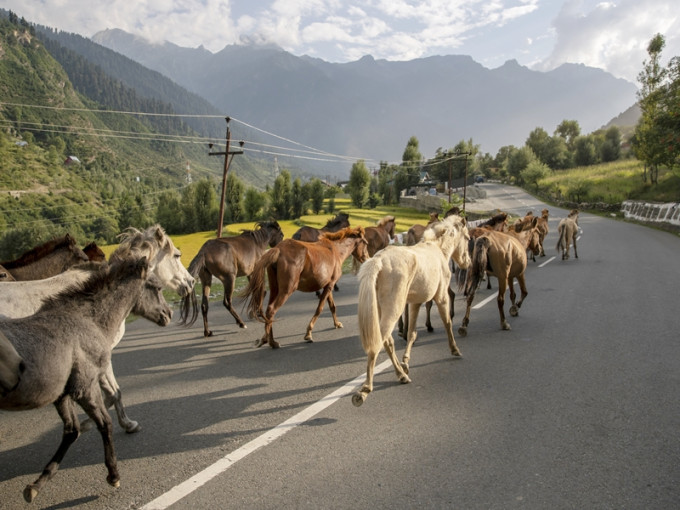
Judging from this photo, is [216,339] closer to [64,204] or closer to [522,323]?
[522,323]

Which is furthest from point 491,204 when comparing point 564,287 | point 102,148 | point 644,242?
point 102,148

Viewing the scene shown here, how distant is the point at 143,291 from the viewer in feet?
13.5

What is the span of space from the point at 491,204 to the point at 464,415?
59.0 metres

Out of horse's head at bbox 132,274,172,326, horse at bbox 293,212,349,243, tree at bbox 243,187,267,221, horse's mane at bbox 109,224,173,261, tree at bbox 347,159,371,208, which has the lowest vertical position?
tree at bbox 243,187,267,221

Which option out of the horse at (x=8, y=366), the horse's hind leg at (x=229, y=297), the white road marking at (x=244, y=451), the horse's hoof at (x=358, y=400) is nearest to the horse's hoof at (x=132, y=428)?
the white road marking at (x=244, y=451)

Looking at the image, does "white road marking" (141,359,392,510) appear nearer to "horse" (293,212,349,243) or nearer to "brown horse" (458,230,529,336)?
"brown horse" (458,230,529,336)

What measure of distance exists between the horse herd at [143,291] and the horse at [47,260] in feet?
0.04

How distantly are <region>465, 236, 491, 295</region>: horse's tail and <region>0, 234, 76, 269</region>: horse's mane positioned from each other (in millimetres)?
6253

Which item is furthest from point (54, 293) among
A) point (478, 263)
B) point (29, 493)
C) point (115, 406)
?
point (478, 263)

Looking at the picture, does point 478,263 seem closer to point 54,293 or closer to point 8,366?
point 54,293

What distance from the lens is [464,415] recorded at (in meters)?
4.06

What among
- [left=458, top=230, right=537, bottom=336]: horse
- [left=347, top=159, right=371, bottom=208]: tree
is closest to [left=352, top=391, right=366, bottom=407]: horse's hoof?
[left=458, top=230, right=537, bottom=336]: horse

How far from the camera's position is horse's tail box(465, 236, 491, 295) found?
7.21 m

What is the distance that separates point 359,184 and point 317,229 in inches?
1982
